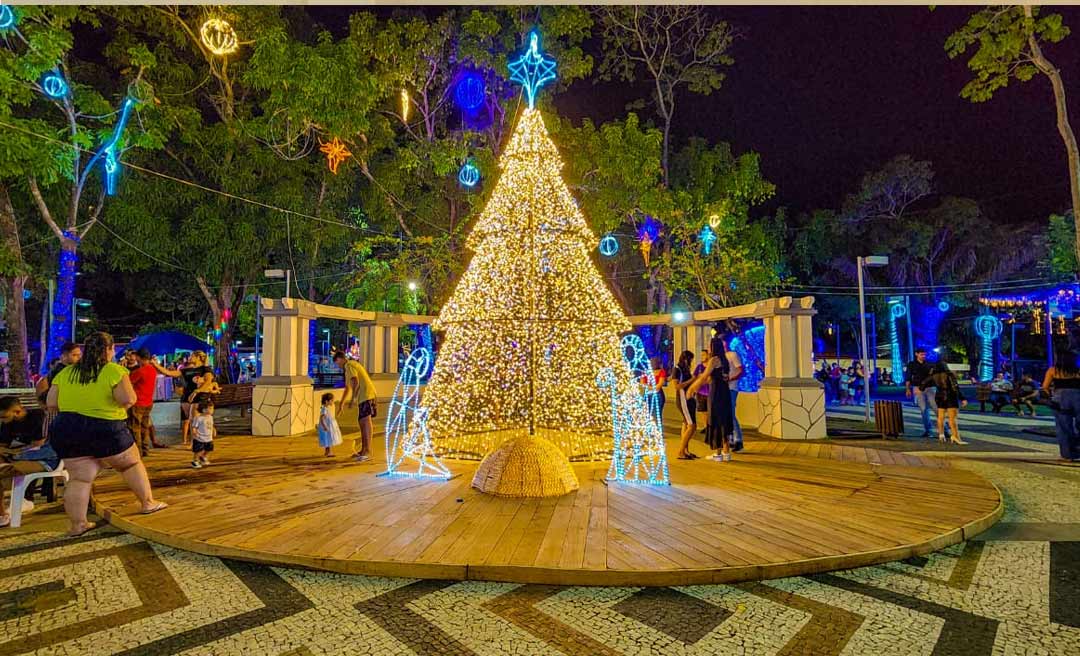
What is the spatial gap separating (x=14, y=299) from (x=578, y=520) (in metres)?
19.9

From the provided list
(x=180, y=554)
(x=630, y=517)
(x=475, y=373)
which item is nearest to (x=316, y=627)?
(x=180, y=554)

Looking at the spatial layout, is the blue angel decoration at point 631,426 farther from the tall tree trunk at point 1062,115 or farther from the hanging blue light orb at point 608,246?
the tall tree trunk at point 1062,115

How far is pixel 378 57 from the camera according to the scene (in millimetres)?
16094

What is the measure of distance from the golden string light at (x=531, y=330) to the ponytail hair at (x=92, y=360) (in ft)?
13.2

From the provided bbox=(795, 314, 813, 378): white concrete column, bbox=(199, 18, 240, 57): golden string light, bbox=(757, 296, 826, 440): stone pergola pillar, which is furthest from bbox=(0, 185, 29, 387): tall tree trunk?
bbox=(795, 314, 813, 378): white concrete column

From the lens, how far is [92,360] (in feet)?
14.8

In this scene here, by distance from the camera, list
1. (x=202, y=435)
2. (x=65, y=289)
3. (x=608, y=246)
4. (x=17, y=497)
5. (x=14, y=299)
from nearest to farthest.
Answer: (x=17, y=497) < (x=202, y=435) < (x=65, y=289) < (x=608, y=246) < (x=14, y=299)

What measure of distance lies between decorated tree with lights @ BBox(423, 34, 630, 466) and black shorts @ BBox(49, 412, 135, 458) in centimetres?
393

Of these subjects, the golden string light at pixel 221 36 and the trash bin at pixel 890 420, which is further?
the golden string light at pixel 221 36

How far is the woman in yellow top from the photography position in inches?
175

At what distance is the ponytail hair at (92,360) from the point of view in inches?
176

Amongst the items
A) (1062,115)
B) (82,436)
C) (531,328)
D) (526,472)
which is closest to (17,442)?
(82,436)

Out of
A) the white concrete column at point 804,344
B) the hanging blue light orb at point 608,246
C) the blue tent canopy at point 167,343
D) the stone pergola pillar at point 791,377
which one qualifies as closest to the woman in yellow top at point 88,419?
the stone pergola pillar at point 791,377

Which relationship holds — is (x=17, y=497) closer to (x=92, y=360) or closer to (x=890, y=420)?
(x=92, y=360)
